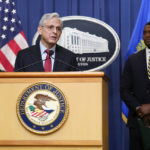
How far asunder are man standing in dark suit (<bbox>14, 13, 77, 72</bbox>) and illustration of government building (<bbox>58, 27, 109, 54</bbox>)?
978mm

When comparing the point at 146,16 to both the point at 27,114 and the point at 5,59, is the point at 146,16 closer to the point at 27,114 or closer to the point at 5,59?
the point at 5,59

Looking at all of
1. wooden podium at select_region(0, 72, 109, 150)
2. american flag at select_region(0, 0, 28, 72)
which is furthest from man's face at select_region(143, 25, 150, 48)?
american flag at select_region(0, 0, 28, 72)

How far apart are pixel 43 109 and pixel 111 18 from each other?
2155mm

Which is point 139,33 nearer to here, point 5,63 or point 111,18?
point 111,18

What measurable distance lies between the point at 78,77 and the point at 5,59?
1818mm

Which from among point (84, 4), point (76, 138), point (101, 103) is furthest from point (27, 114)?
point (84, 4)

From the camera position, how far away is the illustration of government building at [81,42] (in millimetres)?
3652

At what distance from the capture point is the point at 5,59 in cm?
357

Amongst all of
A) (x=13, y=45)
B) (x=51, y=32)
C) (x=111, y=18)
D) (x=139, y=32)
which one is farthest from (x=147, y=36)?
(x=13, y=45)

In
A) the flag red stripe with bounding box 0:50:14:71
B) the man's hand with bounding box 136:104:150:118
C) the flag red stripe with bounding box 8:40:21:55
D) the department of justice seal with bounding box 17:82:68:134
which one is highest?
the flag red stripe with bounding box 8:40:21:55

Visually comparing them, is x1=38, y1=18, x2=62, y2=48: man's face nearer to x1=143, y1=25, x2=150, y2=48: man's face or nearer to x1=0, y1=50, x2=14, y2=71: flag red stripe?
x1=143, y1=25, x2=150, y2=48: man's face

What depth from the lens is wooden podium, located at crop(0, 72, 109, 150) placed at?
6.24 ft

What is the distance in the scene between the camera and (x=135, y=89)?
2555mm

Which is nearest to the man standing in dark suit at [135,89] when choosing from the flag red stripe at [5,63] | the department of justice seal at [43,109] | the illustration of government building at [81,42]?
the department of justice seal at [43,109]
